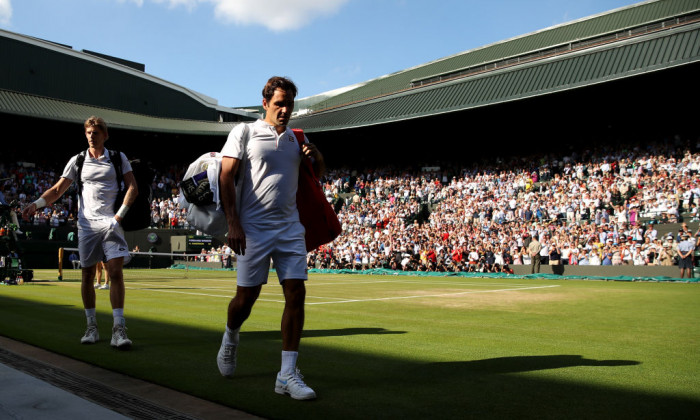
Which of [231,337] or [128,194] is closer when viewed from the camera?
[231,337]

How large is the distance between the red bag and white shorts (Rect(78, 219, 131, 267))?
2451 millimetres

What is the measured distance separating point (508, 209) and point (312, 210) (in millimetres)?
27129

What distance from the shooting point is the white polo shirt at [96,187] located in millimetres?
6156

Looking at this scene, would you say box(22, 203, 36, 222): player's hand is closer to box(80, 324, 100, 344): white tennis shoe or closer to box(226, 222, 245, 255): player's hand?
box(80, 324, 100, 344): white tennis shoe

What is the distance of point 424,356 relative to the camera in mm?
5461

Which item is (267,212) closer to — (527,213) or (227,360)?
(227,360)

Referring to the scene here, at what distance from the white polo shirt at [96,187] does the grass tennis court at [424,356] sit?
140 cm

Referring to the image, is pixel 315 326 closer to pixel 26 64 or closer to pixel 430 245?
pixel 430 245

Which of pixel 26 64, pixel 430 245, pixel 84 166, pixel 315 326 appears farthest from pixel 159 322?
pixel 26 64

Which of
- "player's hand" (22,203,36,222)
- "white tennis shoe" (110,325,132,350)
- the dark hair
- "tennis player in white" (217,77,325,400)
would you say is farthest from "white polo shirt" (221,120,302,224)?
"player's hand" (22,203,36,222)

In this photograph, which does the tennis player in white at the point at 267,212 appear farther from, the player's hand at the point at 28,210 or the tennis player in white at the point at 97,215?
the player's hand at the point at 28,210

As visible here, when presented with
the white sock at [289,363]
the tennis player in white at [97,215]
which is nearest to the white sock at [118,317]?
the tennis player in white at [97,215]

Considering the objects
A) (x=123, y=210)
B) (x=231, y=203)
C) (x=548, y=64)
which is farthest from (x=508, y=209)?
(x=231, y=203)

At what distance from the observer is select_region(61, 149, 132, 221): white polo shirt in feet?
20.2
